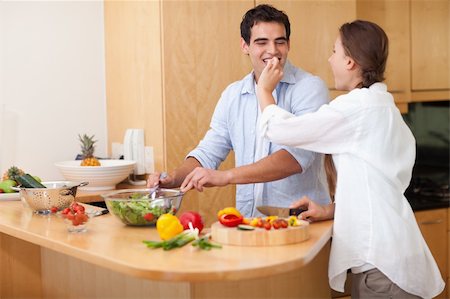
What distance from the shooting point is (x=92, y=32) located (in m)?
4.15

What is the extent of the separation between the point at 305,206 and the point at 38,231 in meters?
0.85

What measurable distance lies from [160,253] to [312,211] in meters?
0.60

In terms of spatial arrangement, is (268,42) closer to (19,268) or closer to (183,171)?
(183,171)

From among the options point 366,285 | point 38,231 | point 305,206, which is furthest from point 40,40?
point 366,285

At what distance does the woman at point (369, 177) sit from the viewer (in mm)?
2182

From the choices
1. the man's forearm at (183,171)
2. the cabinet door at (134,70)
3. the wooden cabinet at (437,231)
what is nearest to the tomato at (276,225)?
the man's forearm at (183,171)

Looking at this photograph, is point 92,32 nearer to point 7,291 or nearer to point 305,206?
point 7,291

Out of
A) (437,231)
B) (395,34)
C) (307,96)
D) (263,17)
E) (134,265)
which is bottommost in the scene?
(437,231)

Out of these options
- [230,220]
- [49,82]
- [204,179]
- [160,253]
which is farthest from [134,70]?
[160,253]

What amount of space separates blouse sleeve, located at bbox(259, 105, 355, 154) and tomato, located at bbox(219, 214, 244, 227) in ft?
1.04

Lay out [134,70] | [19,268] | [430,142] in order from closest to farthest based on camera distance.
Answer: [19,268] → [134,70] → [430,142]

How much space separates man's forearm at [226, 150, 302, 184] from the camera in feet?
8.61

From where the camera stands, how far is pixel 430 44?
4504 millimetres

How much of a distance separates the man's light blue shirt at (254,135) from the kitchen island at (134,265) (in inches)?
14.8
